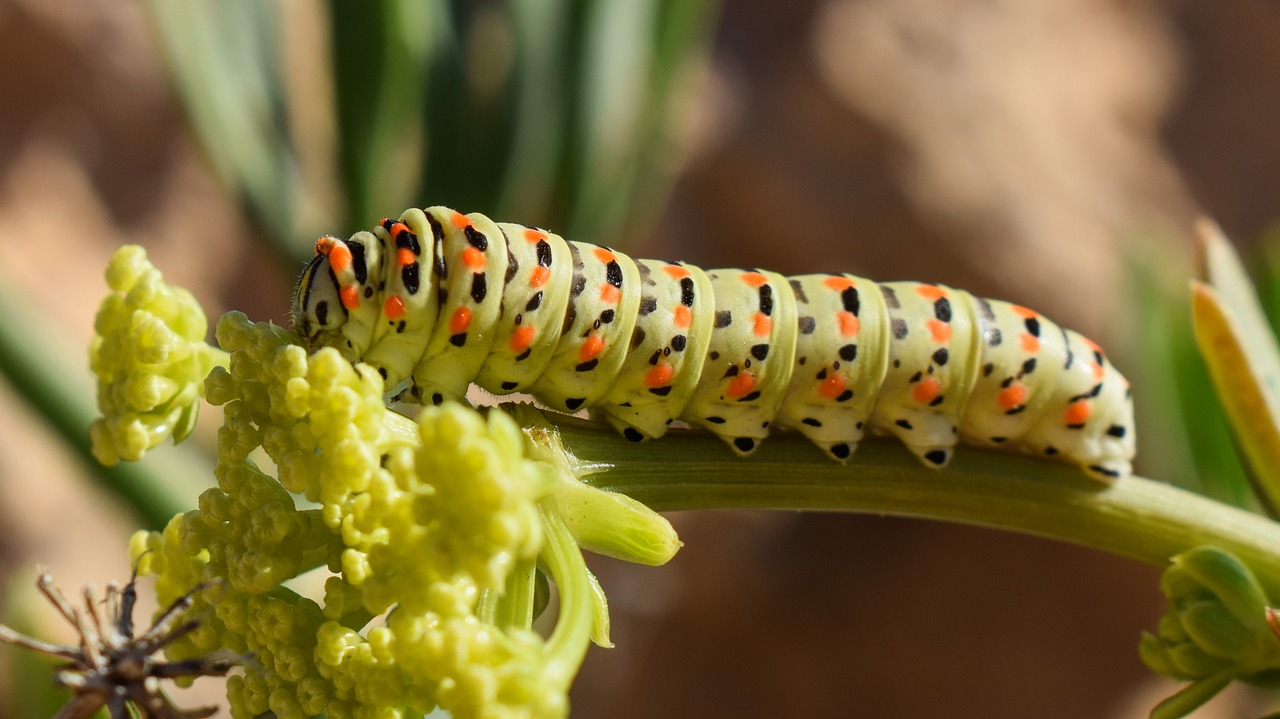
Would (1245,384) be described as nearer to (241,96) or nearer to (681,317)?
(681,317)

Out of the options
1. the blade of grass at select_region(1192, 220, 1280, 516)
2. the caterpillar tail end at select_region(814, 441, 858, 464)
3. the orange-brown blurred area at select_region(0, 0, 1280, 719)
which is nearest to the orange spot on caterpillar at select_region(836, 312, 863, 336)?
the caterpillar tail end at select_region(814, 441, 858, 464)

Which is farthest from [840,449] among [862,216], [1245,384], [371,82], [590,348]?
[862,216]

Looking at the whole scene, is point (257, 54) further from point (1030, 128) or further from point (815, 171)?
point (1030, 128)

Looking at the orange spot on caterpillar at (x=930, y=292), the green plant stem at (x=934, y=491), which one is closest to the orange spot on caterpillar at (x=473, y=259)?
the green plant stem at (x=934, y=491)

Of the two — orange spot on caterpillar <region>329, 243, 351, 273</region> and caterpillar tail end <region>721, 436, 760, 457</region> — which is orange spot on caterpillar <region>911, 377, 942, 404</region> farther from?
orange spot on caterpillar <region>329, 243, 351, 273</region>

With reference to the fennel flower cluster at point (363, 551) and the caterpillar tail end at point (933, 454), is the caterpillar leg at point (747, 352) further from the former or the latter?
the fennel flower cluster at point (363, 551)

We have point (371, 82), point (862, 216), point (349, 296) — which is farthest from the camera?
point (862, 216)

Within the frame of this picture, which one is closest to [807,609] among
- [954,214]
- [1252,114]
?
[954,214]
